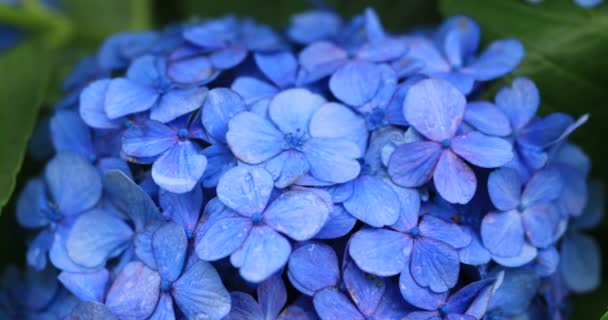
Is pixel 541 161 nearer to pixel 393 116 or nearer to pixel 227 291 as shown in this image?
pixel 393 116

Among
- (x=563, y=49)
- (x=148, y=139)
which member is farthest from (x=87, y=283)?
(x=563, y=49)

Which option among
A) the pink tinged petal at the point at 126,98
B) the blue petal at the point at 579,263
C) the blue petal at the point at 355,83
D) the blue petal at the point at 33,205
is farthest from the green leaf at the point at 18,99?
the blue petal at the point at 579,263

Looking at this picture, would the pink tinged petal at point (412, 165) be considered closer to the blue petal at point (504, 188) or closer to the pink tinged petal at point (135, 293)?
A: the blue petal at point (504, 188)

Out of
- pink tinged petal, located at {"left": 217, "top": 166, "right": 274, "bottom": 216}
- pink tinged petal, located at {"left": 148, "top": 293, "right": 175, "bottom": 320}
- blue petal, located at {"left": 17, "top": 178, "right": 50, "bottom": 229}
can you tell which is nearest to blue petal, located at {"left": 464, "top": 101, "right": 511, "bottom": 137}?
pink tinged petal, located at {"left": 217, "top": 166, "right": 274, "bottom": 216}

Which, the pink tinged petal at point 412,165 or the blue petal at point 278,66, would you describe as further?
the blue petal at point 278,66

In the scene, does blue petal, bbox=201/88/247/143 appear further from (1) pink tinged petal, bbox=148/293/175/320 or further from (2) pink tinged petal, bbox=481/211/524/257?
(2) pink tinged petal, bbox=481/211/524/257

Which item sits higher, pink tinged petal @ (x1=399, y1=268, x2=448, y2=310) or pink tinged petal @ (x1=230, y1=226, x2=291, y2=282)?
pink tinged petal @ (x1=230, y1=226, x2=291, y2=282)
